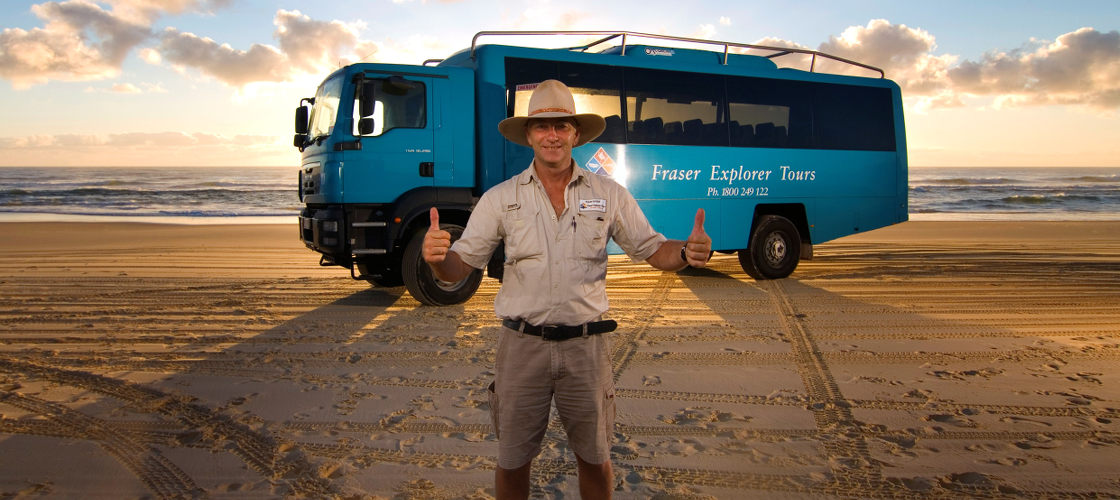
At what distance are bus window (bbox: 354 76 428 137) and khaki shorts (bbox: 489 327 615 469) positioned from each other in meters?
5.92

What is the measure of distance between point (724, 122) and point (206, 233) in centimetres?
1404

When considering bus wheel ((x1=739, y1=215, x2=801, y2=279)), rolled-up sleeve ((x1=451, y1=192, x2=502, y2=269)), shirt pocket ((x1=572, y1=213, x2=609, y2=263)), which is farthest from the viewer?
bus wheel ((x1=739, y1=215, x2=801, y2=279))

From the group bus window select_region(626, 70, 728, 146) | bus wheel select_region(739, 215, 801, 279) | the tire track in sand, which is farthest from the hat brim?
bus wheel select_region(739, 215, 801, 279)

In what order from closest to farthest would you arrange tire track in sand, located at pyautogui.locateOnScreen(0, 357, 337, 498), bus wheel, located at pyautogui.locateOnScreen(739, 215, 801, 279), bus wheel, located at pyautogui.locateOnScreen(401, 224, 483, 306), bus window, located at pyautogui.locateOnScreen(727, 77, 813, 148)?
tire track in sand, located at pyautogui.locateOnScreen(0, 357, 337, 498), bus wheel, located at pyautogui.locateOnScreen(401, 224, 483, 306), bus window, located at pyautogui.locateOnScreen(727, 77, 813, 148), bus wheel, located at pyautogui.locateOnScreen(739, 215, 801, 279)

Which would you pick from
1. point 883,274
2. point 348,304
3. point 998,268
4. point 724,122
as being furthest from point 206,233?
point 998,268

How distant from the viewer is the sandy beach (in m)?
3.72

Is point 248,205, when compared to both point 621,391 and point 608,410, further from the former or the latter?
point 608,410

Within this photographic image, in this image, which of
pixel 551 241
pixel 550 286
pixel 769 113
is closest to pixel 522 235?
pixel 551 241

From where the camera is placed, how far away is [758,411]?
4.76 metres

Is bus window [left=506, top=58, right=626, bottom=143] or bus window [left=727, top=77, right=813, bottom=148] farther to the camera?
bus window [left=727, top=77, right=813, bottom=148]

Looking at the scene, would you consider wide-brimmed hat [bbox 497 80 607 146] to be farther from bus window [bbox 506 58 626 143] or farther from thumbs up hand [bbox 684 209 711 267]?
bus window [bbox 506 58 626 143]

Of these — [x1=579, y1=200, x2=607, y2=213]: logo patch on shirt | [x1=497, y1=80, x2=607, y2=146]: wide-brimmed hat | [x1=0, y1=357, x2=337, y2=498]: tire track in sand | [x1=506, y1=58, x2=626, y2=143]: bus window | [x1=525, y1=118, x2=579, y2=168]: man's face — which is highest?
[x1=506, y1=58, x2=626, y2=143]: bus window

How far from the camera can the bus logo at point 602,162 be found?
9438mm

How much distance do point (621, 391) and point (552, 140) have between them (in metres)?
2.75
